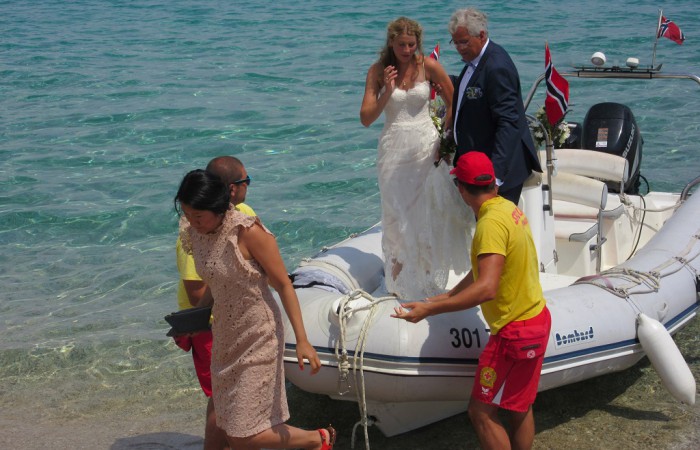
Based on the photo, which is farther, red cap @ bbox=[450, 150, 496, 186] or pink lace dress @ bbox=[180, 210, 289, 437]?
red cap @ bbox=[450, 150, 496, 186]

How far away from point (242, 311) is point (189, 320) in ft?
0.95

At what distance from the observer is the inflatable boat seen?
394 centimetres

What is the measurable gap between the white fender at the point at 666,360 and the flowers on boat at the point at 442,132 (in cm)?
121

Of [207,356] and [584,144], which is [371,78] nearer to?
[207,356]

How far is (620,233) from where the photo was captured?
5656mm

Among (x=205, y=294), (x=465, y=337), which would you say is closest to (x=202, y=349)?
(x=205, y=294)

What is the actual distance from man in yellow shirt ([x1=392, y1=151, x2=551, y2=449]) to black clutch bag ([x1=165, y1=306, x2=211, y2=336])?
71 cm

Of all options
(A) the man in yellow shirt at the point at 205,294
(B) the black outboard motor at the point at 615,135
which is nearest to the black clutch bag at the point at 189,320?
(A) the man in yellow shirt at the point at 205,294

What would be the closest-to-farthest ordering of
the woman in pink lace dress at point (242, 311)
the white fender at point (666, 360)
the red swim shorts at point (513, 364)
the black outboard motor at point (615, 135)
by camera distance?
the woman in pink lace dress at point (242, 311) < the red swim shorts at point (513, 364) < the white fender at point (666, 360) < the black outboard motor at point (615, 135)

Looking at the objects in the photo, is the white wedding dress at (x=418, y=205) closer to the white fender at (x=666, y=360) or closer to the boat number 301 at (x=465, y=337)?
the boat number 301 at (x=465, y=337)

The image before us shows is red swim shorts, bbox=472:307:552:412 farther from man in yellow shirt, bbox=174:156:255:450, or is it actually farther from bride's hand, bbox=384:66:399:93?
bride's hand, bbox=384:66:399:93

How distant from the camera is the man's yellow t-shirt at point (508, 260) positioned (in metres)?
3.35

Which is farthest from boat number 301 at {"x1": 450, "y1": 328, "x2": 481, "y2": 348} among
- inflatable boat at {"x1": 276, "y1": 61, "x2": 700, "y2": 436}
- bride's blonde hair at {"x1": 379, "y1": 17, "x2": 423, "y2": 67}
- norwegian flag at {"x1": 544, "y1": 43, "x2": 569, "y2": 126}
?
norwegian flag at {"x1": 544, "y1": 43, "x2": 569, "y2": 126}

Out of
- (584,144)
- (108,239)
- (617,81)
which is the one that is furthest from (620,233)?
(617,81)
